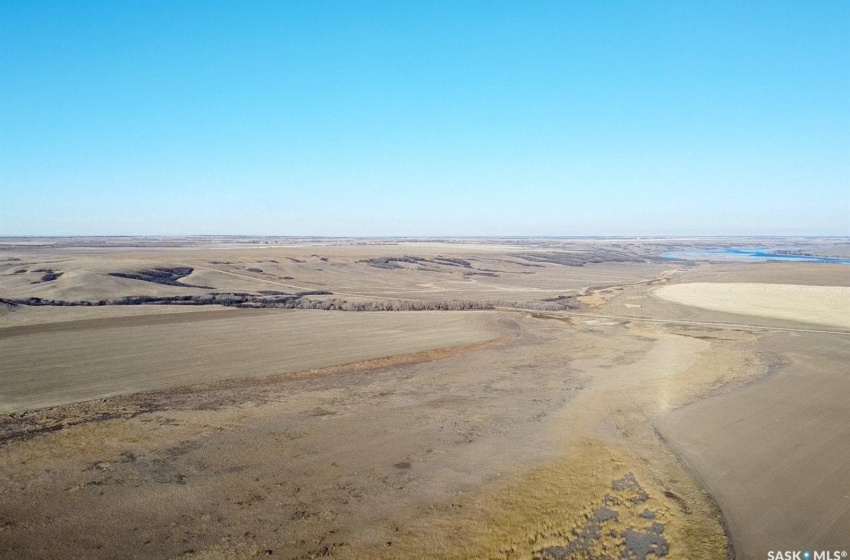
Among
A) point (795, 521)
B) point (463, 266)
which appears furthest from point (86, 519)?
point (463, 266)

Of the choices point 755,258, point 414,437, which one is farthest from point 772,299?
point 755,258

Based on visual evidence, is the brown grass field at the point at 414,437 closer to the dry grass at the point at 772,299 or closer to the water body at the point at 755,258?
the dry grass at the point at 772,299

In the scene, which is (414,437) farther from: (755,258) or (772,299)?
(755,258)

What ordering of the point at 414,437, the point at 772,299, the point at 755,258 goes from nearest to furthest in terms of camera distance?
the point at 414,437 < the point at 772,299 < the point at 755,258

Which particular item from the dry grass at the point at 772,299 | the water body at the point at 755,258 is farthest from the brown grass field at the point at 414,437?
the water body at the point at 755,258

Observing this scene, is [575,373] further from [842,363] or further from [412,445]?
[842,363]

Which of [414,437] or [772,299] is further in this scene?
[772,299]

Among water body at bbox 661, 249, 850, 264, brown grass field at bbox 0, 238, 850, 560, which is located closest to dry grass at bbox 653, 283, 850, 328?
brown grass field at bbox 0, 238, 850, 560

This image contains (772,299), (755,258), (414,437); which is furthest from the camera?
(755,258)
